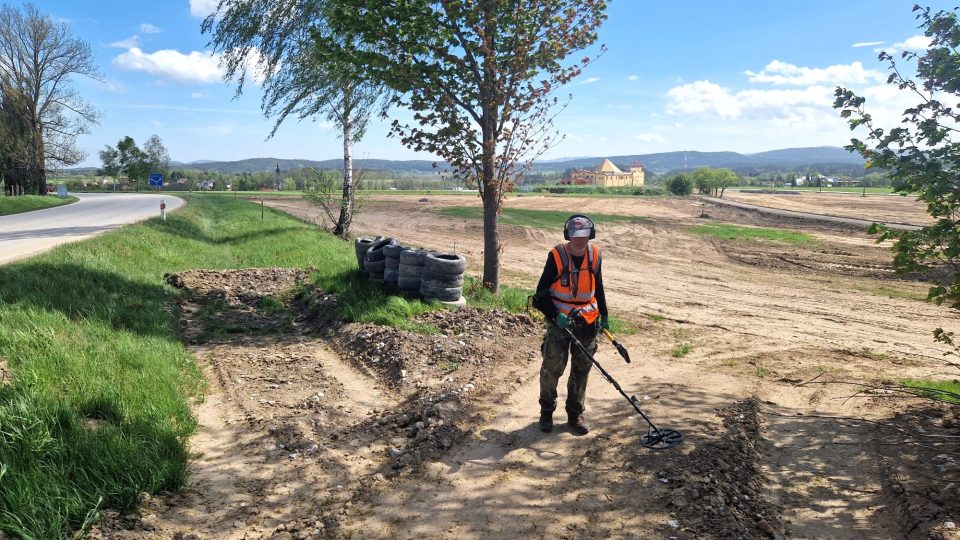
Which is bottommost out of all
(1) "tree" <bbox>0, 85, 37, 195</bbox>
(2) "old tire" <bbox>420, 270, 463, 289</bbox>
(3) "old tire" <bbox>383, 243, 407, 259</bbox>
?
(2) "old tire" <bbox>420, 270, 463, 289</bbox>

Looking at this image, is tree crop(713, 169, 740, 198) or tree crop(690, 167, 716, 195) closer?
tree crop(713, 169, 740, 198)

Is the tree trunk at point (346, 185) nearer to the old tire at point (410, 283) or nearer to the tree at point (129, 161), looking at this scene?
the old tire at point (410, 283)

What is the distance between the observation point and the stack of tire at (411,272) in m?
10.3

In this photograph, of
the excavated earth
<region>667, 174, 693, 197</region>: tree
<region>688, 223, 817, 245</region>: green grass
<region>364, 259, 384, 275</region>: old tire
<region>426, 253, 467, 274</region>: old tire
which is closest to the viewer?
the excavated earth

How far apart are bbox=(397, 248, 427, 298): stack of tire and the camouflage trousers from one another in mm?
4853

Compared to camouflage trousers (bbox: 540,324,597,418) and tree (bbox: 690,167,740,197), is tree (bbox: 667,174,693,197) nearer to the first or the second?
tree (bbox: 690,167,740,197)

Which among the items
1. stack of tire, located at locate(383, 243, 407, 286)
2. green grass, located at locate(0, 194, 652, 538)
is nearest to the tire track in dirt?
green grass, located at locate(0, 194, 652, 538)

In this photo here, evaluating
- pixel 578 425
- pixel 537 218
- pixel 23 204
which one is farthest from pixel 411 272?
pixel 23 204

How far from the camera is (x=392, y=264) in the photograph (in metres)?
10.9

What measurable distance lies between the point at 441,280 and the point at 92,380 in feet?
18.0

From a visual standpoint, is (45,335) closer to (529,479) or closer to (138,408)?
(138,408)

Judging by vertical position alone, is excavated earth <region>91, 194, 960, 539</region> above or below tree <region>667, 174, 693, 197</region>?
below

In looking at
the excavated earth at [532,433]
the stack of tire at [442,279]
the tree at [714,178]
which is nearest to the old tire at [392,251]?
the stack of tire at [442,279]

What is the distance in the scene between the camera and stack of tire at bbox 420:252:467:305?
32.8 ft
